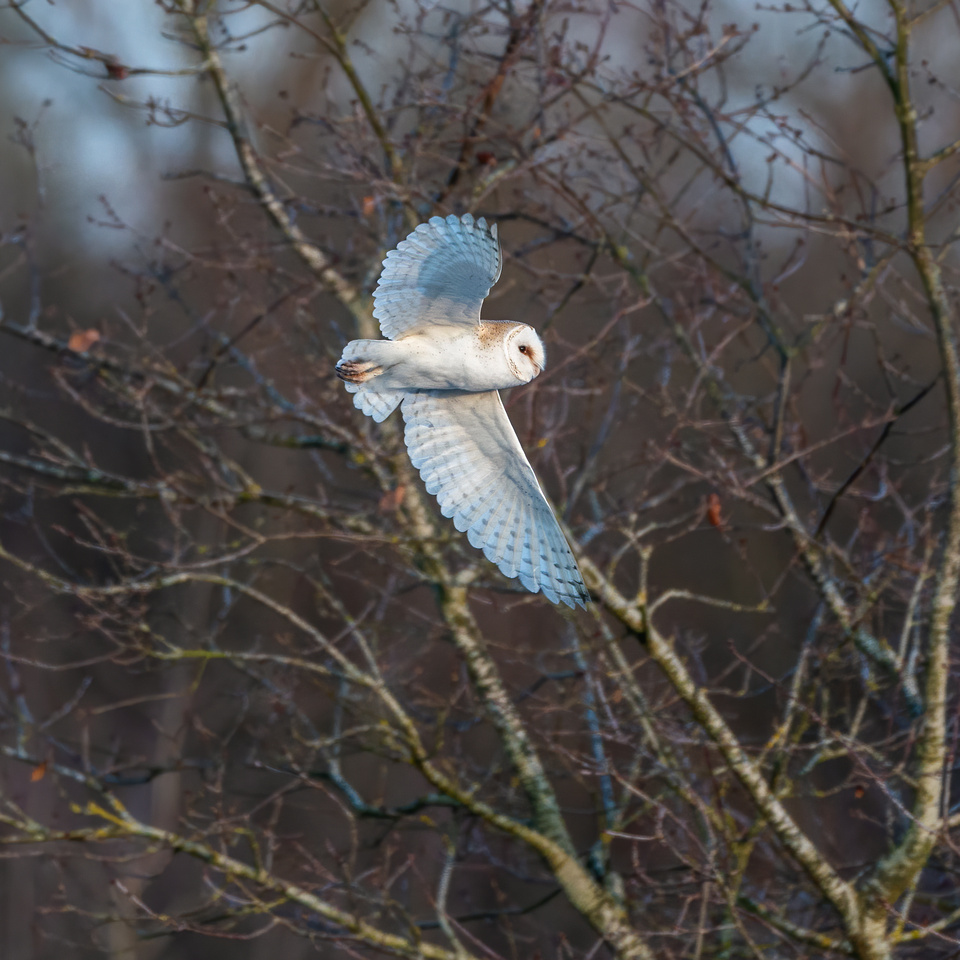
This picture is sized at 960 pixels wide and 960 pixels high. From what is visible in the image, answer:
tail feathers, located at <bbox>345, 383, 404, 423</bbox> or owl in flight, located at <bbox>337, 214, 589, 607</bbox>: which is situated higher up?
tail feathers, located at <bbox>345, 383, 404, 423</bbox>

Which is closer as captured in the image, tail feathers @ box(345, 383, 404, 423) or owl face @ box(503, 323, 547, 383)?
owl face @ box(503, 323, 547, 383)

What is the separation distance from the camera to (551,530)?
13.3 ft

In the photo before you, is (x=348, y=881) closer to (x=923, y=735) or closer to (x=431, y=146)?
(x=923, y=735)

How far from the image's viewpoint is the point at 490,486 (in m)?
4.24

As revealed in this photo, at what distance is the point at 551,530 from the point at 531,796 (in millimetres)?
2531

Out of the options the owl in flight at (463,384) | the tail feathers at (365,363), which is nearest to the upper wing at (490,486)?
the owl in flight at (463,384)

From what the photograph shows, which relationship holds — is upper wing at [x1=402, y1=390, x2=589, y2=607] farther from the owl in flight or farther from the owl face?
the owl face

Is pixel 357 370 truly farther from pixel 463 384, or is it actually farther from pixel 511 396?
pixel 511 396

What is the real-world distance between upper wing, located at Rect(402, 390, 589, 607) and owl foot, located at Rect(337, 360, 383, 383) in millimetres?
362

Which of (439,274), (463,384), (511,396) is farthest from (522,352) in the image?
(511,396)

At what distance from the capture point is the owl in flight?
3.55 meters

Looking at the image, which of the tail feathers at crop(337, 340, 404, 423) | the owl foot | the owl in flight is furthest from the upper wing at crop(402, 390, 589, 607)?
the owl foot

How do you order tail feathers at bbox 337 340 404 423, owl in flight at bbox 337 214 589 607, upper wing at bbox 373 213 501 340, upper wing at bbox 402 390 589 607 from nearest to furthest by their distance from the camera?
upper wing at bbox 373 213 501 340, owl in flight at bbox 337 214 589 607, tail feathers at bbox 337 340 404 423, upper wing at bbox 402 390 589 607

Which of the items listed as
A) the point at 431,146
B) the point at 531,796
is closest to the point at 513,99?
the point at 431,146
